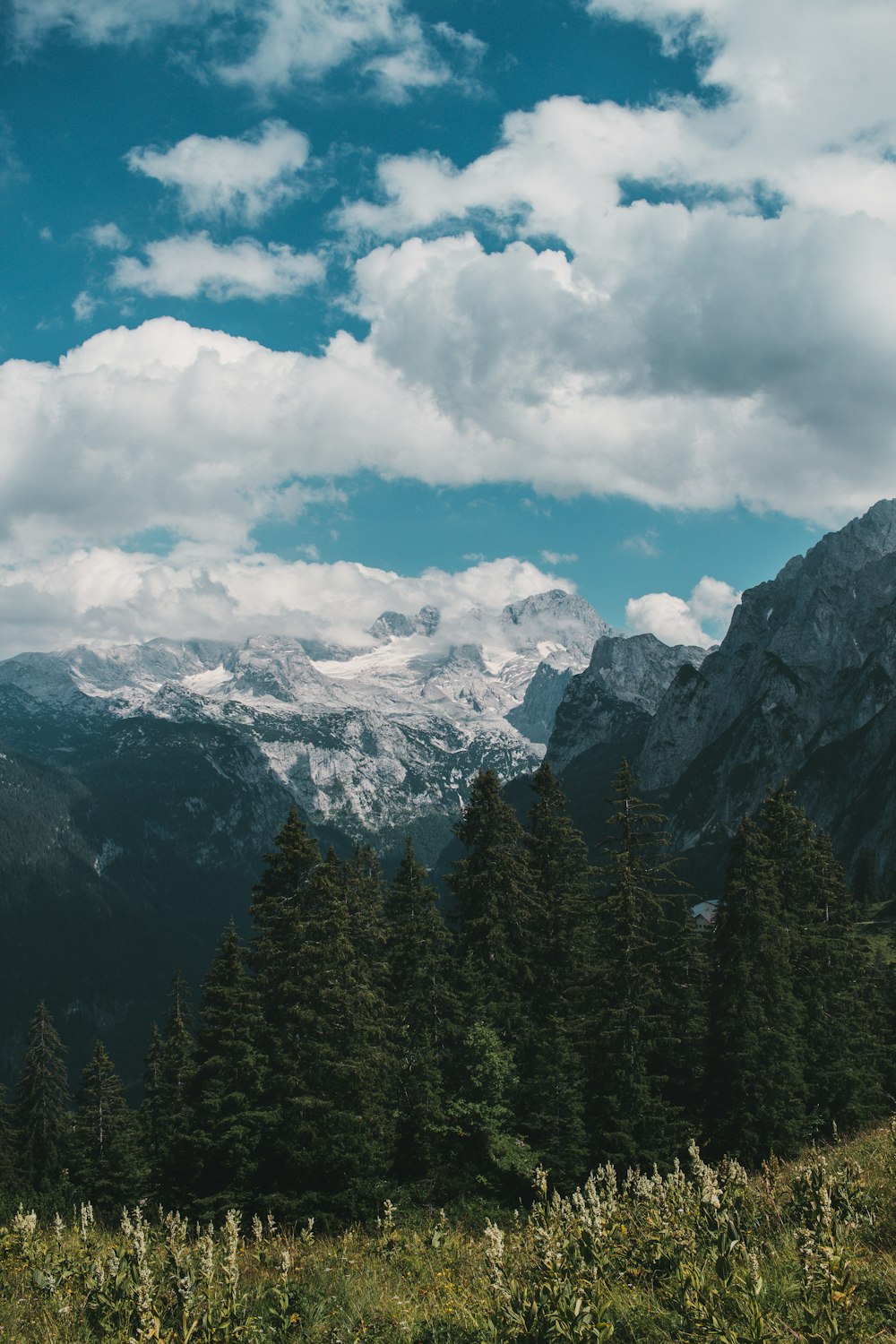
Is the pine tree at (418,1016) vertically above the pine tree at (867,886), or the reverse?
the pine tree at (418,1016)

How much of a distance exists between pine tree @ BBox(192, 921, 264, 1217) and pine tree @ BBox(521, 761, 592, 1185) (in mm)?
10367

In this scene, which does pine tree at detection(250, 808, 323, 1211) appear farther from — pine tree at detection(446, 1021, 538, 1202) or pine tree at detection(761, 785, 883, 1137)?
pine tree at detection(761, 785, 883, 1137)

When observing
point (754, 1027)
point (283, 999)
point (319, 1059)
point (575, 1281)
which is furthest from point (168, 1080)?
point (575, 1281)

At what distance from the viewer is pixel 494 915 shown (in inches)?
1469

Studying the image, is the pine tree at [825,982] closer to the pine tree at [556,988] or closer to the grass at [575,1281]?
the pine tree at [556,988]

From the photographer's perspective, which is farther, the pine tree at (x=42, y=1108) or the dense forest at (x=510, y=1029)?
the pine tree at (x=42, y=1108)

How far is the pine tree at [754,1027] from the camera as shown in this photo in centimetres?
3127

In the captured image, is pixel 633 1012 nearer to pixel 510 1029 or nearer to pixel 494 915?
pixel 510 1029

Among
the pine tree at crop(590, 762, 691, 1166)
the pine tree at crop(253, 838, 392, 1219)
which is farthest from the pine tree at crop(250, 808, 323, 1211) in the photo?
the pine tree at crop(590, 762, 691, 1166)

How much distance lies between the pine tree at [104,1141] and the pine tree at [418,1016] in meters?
31.1

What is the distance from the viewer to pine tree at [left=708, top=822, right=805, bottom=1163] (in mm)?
31266

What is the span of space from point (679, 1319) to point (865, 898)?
11823 centimetres

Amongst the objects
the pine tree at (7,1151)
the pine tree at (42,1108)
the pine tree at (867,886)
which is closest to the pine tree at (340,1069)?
the pine tree at (7,1151)

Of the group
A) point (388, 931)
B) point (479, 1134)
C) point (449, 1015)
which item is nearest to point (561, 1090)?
point (479, 1134)
